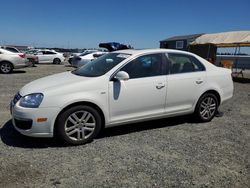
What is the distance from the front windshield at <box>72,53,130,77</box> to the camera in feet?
16.4

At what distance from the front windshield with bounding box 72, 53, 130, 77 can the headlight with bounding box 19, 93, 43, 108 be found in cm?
103

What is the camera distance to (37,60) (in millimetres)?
25625

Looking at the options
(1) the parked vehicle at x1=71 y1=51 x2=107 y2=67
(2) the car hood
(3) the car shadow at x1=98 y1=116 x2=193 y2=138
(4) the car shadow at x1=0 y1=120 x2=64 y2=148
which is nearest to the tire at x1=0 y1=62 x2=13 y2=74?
(1) the parked vehicle at x1=71 y1=51 x2=107 y2=67

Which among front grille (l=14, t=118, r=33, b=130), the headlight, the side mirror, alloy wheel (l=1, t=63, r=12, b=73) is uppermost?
the side mirror

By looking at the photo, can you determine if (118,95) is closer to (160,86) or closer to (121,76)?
(121,76)

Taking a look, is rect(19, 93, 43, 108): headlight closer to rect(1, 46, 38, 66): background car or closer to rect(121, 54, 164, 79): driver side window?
rect(121, 54, 164, 79): driver side window

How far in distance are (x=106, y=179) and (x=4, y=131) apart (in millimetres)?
2609

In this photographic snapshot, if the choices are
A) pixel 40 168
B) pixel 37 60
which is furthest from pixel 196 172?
pixel 37 60

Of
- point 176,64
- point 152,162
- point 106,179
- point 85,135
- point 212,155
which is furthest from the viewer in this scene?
point 176,64

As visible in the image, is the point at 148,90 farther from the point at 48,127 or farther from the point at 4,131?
the point at 4,131

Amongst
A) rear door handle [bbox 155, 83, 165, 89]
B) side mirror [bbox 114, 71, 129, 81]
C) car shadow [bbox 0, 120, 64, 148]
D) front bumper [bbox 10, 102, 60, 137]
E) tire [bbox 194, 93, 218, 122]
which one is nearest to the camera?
front bumper [bbox 10, 102, 60, 137]

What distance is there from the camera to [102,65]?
5309 mm

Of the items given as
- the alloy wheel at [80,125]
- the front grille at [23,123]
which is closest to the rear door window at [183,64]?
the alloy wheel at [80,125]

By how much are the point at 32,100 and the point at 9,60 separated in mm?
11866
